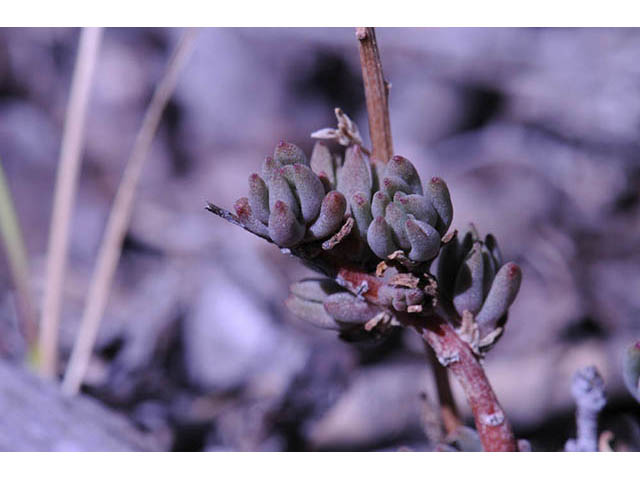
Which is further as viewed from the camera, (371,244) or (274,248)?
(274,248)

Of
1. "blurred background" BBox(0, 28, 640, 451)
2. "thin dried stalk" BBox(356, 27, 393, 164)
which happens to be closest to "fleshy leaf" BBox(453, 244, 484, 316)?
"thin dried stalk" BBox(356, 27, 393, 164)

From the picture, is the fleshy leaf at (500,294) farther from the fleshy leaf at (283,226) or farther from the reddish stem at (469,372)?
the fleshy leaf at (283,226)

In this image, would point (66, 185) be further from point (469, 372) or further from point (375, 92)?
point (469, 372)

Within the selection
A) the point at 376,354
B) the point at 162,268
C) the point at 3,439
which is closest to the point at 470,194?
the point at 376,354

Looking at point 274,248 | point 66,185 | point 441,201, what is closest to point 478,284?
point 441,201

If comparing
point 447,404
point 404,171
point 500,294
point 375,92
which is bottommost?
point 447,404

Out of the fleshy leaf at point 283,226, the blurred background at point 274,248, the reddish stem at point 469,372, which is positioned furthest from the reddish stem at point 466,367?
the blurred background at point 274,248
